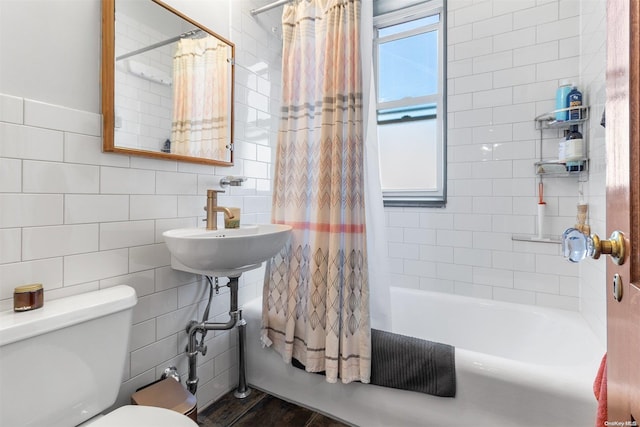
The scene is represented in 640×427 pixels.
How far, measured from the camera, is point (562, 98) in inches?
66.3

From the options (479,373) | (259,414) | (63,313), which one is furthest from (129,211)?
(479,373)

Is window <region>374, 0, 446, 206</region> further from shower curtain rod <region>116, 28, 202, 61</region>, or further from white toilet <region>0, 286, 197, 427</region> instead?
white toilet <region>0, 286, 197, 427</region>

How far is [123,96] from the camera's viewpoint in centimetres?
126

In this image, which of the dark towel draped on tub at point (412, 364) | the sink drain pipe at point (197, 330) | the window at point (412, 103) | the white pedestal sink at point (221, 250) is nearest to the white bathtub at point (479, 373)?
the dark towel draped on tub at point (412, 364)

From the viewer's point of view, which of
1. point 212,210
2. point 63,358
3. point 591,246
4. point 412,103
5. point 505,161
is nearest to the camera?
point 591,246

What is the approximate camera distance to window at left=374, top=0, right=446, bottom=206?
2215mm

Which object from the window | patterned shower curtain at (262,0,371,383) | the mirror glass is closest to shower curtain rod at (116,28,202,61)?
the mirror glass

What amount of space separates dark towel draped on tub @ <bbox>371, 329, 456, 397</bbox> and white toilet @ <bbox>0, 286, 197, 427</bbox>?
792 millimetres

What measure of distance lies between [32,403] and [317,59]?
1692 millimetres

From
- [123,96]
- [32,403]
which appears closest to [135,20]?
[123,96]

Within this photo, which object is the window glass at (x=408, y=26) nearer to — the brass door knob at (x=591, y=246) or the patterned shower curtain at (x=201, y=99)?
the patterned shower curtain at (x=201, y=99)

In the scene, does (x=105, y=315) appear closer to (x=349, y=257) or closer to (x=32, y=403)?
(x=32, y=403)

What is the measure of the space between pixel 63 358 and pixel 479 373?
145 cm

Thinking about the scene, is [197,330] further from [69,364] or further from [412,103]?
[412,103]
